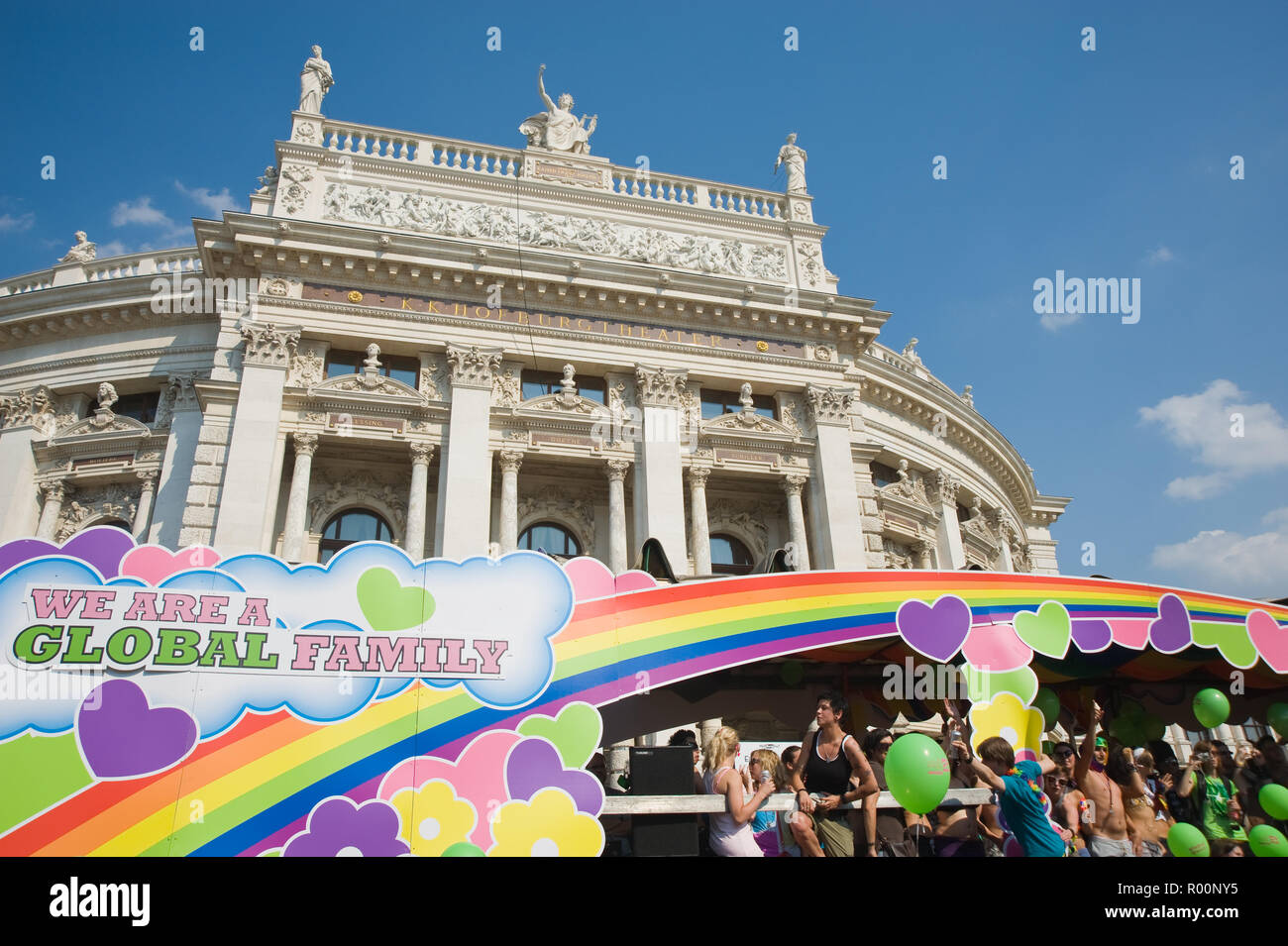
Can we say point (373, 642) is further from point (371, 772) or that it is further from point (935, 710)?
point (935, 710)

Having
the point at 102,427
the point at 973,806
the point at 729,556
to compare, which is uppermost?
the point at 102,427

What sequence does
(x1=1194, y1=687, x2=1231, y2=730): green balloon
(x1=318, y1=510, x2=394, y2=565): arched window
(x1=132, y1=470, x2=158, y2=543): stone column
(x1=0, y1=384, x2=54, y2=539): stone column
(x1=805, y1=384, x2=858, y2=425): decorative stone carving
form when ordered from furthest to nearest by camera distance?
(x1=805, y1=384, x2=858, y2=425): decorative stone carving
(x1=0, y1=384, x2=54, y2=539): stone column
(x1=318, y1=510, x2=394, y2=565): arched window
(x1=132, y1=470, x2=158, y2=543): stone column
(x1=1194, y1=687, x2=1231, y2=730): green balloon

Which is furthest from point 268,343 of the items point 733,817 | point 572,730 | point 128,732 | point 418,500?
point 733,817

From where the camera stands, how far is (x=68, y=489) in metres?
22.5

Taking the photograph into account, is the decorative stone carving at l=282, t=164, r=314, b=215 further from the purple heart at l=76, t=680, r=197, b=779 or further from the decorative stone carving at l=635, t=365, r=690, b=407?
the purple heart at l=76, t=680, r=197, b=779

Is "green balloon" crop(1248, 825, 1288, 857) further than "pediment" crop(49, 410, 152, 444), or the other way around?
"pediment" crop(49, 410, 152, 444)

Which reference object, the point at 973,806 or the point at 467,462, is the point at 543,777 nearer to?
the point at 973,806

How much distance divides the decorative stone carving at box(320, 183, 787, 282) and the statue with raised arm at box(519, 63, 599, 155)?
314cm

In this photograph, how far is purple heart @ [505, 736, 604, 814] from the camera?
284 inches

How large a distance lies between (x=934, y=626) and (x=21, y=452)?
24533mm

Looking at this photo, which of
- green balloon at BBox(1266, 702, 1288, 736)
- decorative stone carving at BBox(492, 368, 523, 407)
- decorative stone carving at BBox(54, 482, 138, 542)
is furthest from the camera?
decorative stone carving at BBox(492, 368, 523, 407)

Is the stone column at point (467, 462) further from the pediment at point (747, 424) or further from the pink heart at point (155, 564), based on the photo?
the pink heart at point (155, 564)

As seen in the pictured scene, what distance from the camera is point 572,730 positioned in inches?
295

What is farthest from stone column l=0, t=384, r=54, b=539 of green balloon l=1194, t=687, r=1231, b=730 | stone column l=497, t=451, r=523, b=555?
green balloon l=1194, t=687, r=1231, b=730
